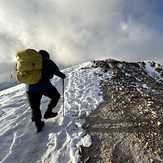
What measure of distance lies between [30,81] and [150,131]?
13.7 feet

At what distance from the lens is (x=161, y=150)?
19.3 feet

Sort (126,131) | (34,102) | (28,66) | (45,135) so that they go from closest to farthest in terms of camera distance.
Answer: (28,66) → (126,131) → (45,135) → (34,102)

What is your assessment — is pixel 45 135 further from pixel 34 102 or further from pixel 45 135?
pixel 34 102

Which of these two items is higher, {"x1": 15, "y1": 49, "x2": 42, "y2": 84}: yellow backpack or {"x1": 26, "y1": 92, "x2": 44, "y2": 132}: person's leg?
{"x1": 15, "y1": 49, "x2": 42, "y2": 84}: yellow backpack

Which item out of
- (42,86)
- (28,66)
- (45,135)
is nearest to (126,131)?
(45,135)

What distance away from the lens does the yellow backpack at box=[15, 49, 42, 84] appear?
669 centimetres

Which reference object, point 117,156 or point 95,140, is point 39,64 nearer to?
point 95,140

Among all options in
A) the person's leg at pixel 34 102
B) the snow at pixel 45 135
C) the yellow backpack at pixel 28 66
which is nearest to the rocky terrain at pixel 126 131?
the snow at pixel 45 135

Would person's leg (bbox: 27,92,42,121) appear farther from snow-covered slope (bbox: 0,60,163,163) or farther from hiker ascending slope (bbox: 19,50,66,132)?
snow-covered slope (bbox: 0,60,163,163)

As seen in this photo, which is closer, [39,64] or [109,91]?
[39,64]

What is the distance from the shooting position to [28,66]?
6.70 meters

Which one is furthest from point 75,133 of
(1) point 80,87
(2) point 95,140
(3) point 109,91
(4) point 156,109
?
(1) point 80,87

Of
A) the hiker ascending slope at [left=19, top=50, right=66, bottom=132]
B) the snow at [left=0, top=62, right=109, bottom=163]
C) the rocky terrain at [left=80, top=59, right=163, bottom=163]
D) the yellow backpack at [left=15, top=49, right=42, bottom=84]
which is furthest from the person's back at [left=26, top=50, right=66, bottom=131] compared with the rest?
the rocky terrain at [left=80, top=59, right=163, bottom=163]

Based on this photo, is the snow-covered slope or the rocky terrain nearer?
the rocky terrain
